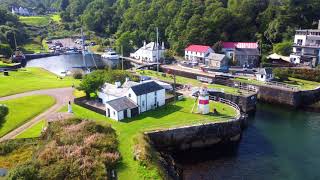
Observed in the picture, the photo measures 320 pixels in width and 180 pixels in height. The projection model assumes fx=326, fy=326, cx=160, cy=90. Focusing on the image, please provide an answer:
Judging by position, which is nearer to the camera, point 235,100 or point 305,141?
point 305,141

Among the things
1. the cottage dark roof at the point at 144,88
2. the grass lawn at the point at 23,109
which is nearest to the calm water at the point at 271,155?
the cottage dark roof at the point at 144,88

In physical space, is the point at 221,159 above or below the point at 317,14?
below

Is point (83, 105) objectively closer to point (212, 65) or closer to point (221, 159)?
point (221, 159)

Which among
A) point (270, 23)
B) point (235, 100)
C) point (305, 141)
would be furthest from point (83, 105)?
point (270, 23)

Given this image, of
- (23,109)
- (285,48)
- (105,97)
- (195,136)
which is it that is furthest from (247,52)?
(23,109)

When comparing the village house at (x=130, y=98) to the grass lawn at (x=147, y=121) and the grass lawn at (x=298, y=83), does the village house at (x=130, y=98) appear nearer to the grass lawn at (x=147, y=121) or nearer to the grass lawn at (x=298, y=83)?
the grass lawn at (x=147, y=121)

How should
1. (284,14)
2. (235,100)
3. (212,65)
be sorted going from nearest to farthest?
(235,100) < (212,65) < (284,14)

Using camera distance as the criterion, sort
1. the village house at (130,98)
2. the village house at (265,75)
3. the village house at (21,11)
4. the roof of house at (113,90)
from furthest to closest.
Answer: the village house at (21,11)
the village house at (265,75)
the roof of house at (113,90)
the village house at (130,98)
